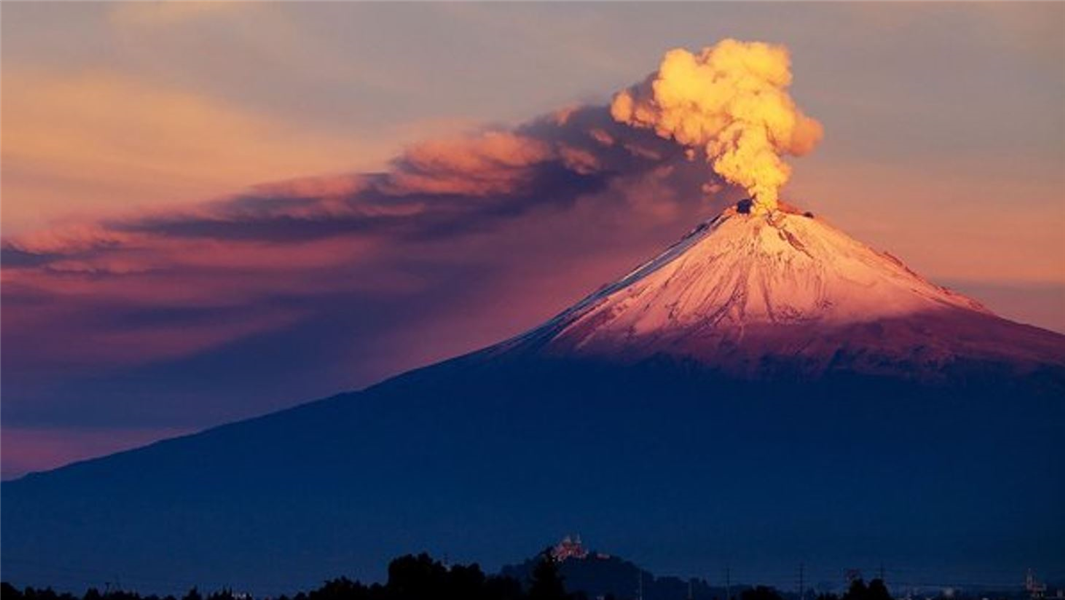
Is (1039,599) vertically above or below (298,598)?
above

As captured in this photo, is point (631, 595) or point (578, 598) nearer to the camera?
point (578, 598)

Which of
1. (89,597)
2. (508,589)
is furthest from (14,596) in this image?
(508,589)

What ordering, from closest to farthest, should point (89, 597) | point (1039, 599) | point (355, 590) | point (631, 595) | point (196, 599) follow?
point (355, 590) < point (89, 597) < point (196, 599) < point (1039, 599) < point (631, 595)

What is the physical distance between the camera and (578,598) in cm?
9750

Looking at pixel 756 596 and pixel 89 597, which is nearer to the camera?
pixel 756 596

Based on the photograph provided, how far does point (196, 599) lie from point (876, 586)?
3333 centimetres

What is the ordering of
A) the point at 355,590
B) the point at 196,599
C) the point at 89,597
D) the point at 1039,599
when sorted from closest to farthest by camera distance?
the point at 355,590 → the point at 89,597 → the point at 196,599 → the point at 1039,599

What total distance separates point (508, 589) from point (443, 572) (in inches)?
261

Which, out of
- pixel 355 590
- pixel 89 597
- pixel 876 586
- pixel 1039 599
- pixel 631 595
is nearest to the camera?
pixel 876 586

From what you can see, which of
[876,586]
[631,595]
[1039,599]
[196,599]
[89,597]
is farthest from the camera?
[631,595]

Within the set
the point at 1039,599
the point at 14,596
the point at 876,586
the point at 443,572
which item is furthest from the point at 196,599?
the point at 1039,599

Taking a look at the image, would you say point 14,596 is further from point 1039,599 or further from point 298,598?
point 1039,599

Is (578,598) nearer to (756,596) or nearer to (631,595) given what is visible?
(756,596)

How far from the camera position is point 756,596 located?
3452 inches
